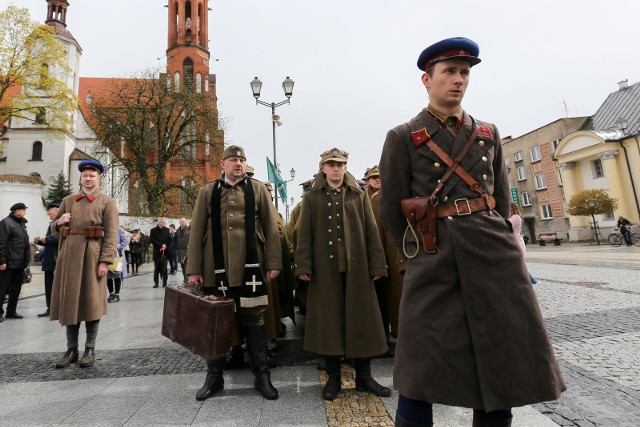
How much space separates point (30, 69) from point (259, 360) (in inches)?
1225

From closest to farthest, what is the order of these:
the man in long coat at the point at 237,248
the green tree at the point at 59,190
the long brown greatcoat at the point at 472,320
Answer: the long brown greatcoat at the point at 472,320, the man in long coat at the point at 237,248, the green tree at the point at 59,190

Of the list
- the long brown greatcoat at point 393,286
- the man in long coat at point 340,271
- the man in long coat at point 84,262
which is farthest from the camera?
the man in long coat at point 84,262

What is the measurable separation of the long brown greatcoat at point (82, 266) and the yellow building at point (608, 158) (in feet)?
123

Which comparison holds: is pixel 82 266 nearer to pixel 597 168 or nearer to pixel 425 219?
pixel 425 219

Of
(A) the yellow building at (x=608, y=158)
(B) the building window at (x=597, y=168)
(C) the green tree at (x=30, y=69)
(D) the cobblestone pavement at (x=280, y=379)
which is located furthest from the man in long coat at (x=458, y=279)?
(B) the building window at (x=597, y=168)

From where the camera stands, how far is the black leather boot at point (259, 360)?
10.3 ft

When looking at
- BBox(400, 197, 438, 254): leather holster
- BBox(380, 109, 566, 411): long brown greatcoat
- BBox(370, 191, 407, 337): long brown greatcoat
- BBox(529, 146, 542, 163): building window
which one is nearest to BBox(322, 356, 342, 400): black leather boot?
BBox(370, 191, 407, 337): long brown greatcoat

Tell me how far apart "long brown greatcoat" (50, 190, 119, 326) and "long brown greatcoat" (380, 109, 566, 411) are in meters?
3.80

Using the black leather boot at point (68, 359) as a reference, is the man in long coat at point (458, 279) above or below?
above

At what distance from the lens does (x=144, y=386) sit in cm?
341

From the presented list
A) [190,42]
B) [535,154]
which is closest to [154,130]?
[190,42]

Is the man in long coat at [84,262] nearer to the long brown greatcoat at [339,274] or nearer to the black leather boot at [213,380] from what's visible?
the black leather boot at [213,380]

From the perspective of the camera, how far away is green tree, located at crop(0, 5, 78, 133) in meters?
25.0

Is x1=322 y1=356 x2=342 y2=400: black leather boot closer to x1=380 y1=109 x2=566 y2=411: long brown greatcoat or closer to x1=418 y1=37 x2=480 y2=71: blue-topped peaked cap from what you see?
x1=380 y1=109 x2=566 y2=411: long brown greatcoat
